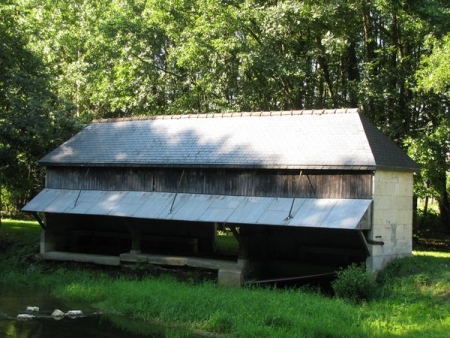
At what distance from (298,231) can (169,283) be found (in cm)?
469

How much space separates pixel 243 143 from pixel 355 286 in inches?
230

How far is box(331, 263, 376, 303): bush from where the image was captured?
46.2 ft

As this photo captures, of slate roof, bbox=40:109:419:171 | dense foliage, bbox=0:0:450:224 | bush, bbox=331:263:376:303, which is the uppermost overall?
dense foliage, bbox=0:0:450:224

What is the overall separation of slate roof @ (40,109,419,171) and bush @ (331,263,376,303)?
273 cm

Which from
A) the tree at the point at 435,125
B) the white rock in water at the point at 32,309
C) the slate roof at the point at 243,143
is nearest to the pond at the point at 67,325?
the white rock in water at the point at 32,309

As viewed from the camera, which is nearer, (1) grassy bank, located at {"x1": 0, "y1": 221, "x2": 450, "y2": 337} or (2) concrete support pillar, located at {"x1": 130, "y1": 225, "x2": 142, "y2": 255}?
(1) grassy bank, located at {"x1": 0, "y1": 221, "x2": 450, "y2": 337}

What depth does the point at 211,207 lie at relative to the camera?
17.2 m

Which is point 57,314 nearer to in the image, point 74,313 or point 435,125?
point 74,313

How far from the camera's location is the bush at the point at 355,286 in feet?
46.2

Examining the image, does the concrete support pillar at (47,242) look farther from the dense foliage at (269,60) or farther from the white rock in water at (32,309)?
the white rock in water at (32,309)

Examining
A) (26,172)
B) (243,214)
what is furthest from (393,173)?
(26,172)

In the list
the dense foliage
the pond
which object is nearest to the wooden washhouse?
the dense foliage

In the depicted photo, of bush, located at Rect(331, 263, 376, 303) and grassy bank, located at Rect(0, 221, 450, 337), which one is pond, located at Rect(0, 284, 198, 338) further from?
bush, located at Rect(331, 263, 376, 303)

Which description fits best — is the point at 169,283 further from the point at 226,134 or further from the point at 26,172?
the point at 26,172
